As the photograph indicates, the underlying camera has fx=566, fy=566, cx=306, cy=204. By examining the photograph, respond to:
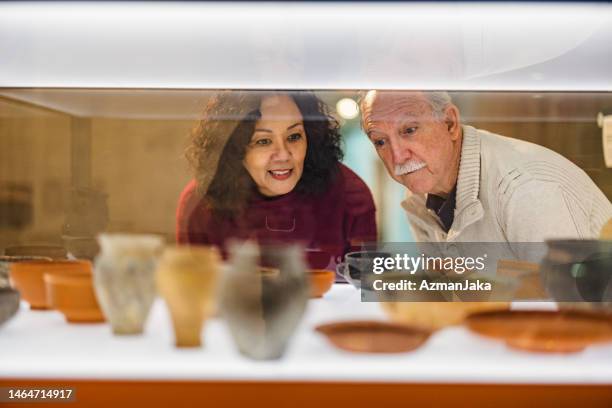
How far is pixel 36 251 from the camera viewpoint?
1277 millimetres

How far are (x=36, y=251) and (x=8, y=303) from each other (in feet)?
0.70

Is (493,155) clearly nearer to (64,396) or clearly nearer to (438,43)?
(438,43)

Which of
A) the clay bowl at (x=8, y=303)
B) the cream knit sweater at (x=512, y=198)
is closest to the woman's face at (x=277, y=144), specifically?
the cream knit sweater at (x=512, y=198)

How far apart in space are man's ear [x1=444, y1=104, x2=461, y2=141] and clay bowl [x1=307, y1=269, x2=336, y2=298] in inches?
17.9

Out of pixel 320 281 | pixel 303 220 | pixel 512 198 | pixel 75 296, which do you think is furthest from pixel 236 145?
pixel 512 198

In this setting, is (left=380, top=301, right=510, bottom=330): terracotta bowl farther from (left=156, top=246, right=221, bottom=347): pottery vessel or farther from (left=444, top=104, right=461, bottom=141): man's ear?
(left=444, top=104, right=461, bottom=141): man's ear

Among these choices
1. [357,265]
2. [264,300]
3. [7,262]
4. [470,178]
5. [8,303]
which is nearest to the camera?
[264,300]

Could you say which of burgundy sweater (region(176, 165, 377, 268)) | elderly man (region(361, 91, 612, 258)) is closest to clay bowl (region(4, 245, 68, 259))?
burgundy sweater (region(176, 165, 377, 268))

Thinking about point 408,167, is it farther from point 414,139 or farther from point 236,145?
point 236,145

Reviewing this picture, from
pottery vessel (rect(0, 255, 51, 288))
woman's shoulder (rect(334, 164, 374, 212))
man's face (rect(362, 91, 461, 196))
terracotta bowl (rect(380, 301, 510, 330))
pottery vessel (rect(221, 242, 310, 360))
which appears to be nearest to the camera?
pottery vessel (rect(221, 242, 310, 360))

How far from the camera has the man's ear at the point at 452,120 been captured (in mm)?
1334

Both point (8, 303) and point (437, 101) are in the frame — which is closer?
point (8, 303)

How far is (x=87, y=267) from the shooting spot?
3.94ft

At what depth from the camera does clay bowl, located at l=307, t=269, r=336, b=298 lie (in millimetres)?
1260
